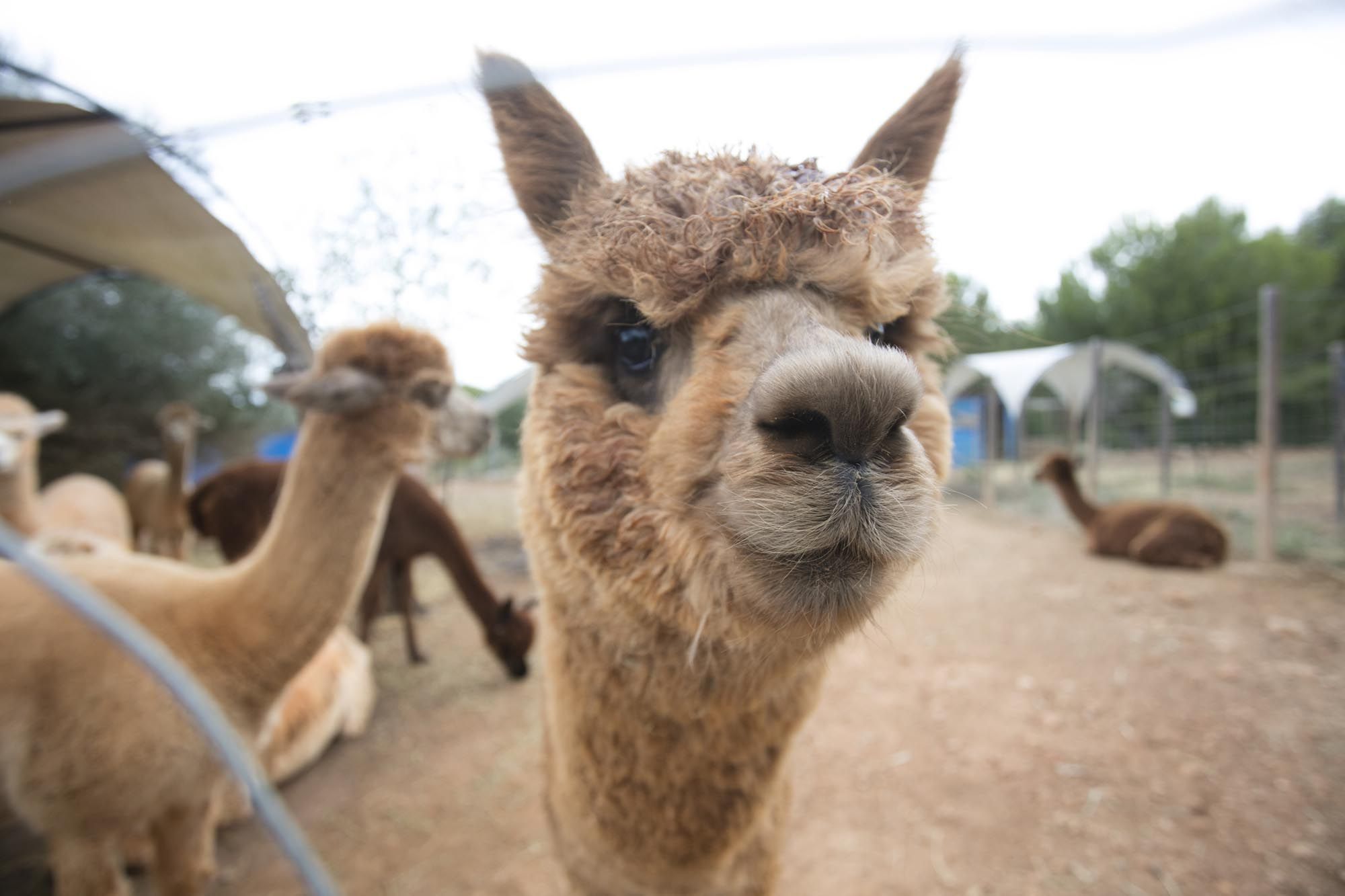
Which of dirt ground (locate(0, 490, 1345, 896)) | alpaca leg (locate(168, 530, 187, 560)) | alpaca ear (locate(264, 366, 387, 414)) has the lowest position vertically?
dirt ground (locate(0, 490, 1345, 896))

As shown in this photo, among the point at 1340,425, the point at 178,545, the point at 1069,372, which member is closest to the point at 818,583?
the point at 178,545

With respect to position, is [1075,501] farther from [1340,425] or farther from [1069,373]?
[1069,373]

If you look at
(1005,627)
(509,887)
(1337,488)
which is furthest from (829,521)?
(1337,488)

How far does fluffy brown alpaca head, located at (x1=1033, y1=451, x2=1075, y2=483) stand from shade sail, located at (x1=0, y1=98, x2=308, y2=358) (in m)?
10.5

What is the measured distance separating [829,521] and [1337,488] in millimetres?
11049

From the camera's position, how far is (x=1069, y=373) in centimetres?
1555

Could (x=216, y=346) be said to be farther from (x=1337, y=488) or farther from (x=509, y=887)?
(x=1337, y=488)

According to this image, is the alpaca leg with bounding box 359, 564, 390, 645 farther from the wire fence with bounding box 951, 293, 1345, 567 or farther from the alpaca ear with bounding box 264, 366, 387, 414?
the wire fence with bounding box 951, 293, 1345, 567

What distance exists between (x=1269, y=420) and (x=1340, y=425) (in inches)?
108

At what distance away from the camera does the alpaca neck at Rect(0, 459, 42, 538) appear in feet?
14.3

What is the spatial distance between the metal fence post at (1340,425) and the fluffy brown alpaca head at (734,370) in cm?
1025

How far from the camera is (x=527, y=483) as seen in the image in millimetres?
1737

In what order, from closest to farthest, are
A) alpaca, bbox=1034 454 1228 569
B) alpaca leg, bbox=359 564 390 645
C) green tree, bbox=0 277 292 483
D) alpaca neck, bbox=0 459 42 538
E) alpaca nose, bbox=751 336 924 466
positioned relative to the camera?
alpaca nose, bbox=751 336 924 466 → alpaca neck, bbox=0 459 42 538 → alpaca leg, bbox=359 564 390 645 → alpaca, bbox=1034 454 1228 569 → green tree, bbox=0 277 292 483

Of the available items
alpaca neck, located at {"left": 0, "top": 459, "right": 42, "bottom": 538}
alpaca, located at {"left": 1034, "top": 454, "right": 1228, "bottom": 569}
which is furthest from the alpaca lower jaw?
alpaca, located at {"left": 1034, "top": 454, "right": 1228, "bottom": 569}
